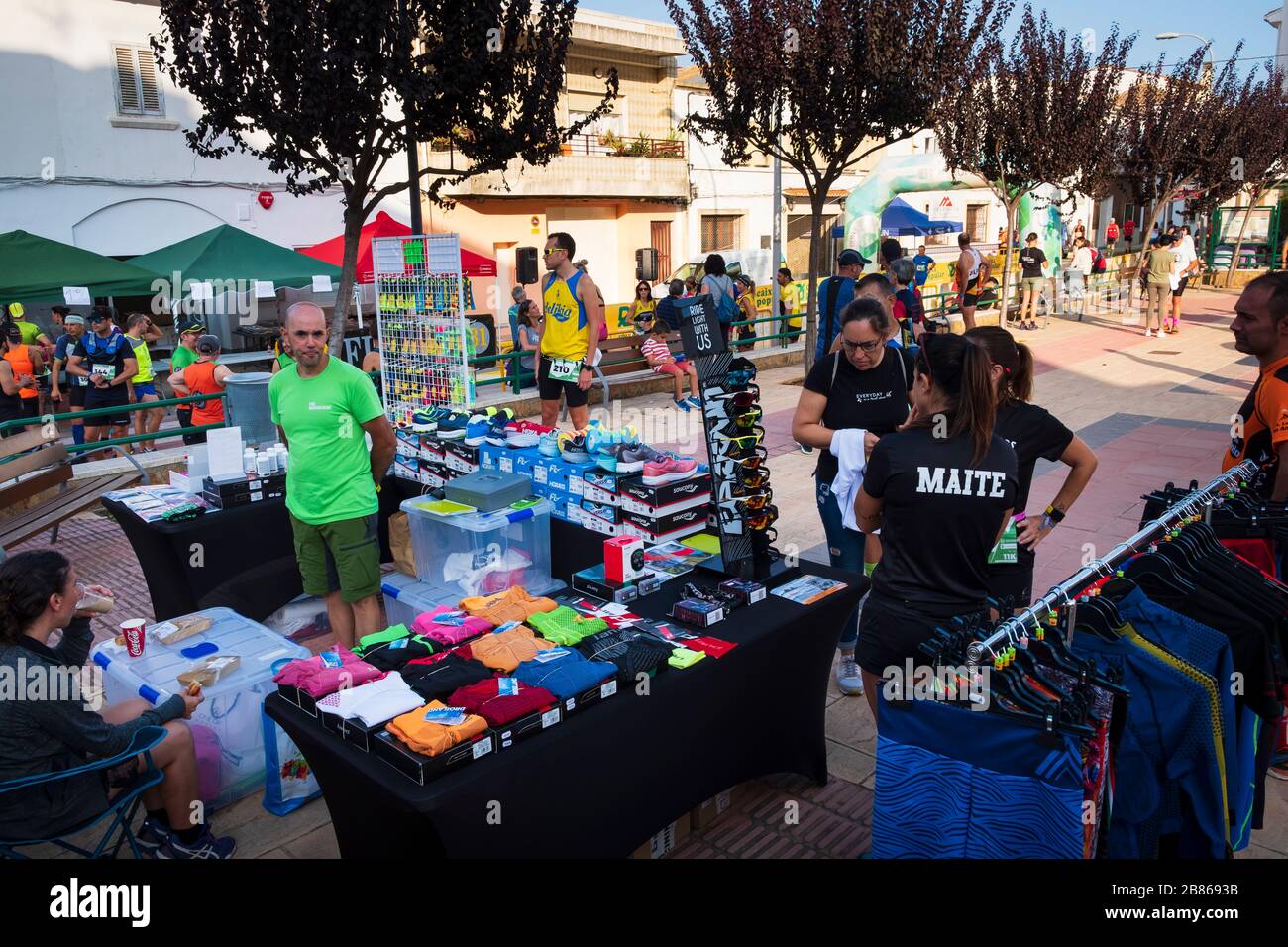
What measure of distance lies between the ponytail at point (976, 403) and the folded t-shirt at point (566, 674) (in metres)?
1.39

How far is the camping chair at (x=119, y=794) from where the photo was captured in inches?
121

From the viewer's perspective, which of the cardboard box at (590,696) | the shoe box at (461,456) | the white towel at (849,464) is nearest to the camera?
the cardboard box at (590,696)

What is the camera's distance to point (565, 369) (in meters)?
8.55

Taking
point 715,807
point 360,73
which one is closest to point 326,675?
point 715,807

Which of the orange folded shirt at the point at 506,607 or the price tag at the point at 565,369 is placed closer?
the orange folded shirt at the point at 506,607

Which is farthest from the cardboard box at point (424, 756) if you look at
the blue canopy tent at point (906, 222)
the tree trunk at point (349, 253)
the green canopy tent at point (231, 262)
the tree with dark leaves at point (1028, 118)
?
the blue canopy tent at point (906, 222)

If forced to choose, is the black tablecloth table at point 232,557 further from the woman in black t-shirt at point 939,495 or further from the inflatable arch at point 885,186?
the inflatable arch at point 885,186

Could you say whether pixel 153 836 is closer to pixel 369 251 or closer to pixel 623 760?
pixel 623 760

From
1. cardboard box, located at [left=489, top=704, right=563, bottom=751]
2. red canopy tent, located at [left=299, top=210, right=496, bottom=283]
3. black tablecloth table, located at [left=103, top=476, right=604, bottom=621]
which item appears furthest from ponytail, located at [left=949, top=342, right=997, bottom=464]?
red canopy tent, located at [left=299, top=210, right=496, bottom=283]

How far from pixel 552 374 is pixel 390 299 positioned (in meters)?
1.68

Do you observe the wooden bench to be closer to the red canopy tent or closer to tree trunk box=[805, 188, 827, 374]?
the red canopy tent
